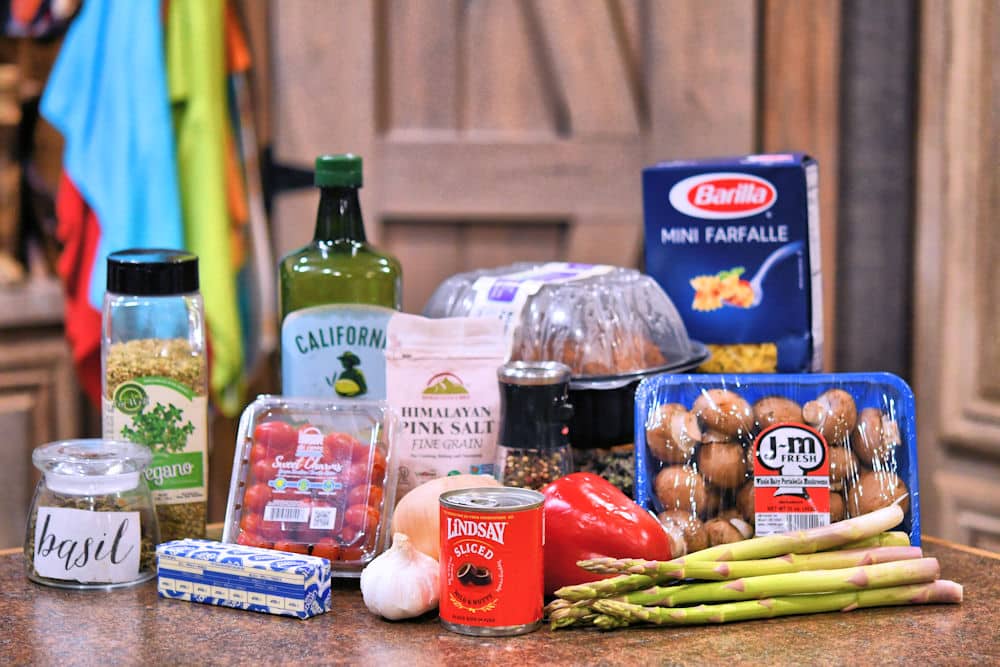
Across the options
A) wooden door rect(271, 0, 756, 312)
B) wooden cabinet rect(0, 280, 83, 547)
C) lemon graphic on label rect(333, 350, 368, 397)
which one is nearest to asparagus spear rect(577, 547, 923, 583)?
lemon graphic on label rect(333, 350, 368, 397)

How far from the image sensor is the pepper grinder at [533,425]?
1.03 m

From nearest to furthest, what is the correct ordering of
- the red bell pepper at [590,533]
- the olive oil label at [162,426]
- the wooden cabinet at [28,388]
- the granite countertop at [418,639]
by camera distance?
the granite countertop at [418,639], the red bell pepper at [590,533], the olive oil label at [162,426], the wooden cabinet at [28,388]

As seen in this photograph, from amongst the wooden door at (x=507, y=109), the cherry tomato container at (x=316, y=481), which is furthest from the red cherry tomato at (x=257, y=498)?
the wooden door at (x=507, y=109)

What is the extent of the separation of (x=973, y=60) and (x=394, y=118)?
927mm

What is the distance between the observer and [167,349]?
3.53 ft

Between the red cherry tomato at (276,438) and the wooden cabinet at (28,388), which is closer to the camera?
the red cherry tomato at (276,438)

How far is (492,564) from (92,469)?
355 millimetres

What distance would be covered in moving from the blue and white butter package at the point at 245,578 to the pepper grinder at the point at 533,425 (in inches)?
7.7

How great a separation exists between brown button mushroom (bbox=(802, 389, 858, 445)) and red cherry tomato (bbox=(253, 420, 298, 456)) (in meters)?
0.45

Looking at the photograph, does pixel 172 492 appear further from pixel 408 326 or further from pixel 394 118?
pixel 394 118

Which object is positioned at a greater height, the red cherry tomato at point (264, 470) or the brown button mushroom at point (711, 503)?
the red cherry tomato at point (264, 470)

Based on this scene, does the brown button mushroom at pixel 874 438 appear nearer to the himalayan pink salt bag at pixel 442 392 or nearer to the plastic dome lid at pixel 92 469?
the himalayan pink salt bag at pixel 442 392

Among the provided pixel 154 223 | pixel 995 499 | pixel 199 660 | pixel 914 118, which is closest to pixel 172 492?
pixel 199 660

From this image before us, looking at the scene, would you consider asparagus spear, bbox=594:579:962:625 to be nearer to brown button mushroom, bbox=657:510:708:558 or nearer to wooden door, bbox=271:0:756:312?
brown button mushroom, bbox=657:510:708:558
